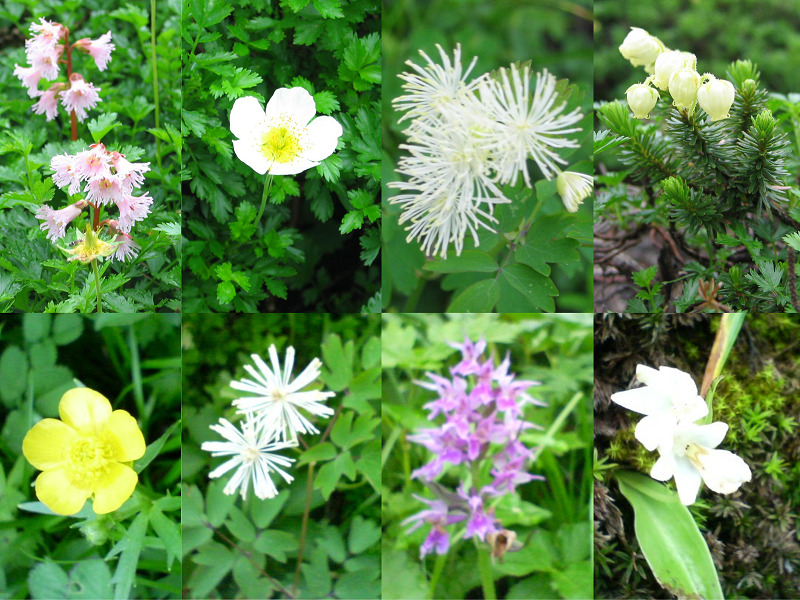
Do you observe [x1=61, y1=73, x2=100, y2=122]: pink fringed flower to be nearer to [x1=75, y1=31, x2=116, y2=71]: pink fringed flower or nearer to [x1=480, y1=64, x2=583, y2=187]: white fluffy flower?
[x1=75, y1=31, x2=116, y2=71]: pink fringed flower

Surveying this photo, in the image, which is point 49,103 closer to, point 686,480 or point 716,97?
point 716,97

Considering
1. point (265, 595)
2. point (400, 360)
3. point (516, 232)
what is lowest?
point (265, 595)

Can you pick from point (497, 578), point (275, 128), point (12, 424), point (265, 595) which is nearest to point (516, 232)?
point (275, 128)

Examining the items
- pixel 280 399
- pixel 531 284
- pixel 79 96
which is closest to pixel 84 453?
pixel 280 399

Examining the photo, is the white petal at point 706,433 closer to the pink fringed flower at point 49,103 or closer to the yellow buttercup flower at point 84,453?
the yellow buttercup flower at point 84,453

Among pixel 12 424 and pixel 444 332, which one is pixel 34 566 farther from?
pixel 444 332

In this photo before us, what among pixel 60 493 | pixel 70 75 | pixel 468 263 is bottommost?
pixel 60 493

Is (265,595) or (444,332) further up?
(444,332)
